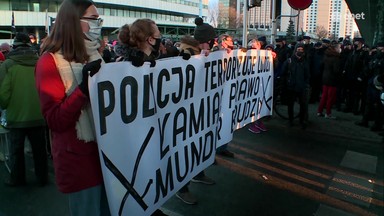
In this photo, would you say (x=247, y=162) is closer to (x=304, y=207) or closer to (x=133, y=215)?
(x=304, y=207)

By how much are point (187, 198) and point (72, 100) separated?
92.7 inches

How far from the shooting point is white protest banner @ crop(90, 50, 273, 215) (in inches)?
87.6

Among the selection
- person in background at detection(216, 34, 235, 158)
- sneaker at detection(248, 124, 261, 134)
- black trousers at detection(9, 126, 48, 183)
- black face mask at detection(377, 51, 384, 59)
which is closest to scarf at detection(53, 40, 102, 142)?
black trousers at detection(9, 126, 48, 183)

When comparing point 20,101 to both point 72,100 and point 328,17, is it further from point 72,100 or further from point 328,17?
point 328,17

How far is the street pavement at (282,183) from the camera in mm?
3932

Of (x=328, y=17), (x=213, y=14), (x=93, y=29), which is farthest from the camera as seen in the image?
(x=213, y=14)

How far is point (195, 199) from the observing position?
13.3 ft

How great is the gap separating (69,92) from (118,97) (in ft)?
0.98

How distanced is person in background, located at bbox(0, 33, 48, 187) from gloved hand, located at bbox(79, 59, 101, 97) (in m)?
2.56

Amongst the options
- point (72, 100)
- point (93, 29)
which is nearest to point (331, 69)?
point (93, 29)

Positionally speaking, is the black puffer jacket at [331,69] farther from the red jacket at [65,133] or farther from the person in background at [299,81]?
the red jacket at [65,133]

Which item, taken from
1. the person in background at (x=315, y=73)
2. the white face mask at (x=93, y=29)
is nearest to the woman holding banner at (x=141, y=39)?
the white face mask at (x=93, y=29)

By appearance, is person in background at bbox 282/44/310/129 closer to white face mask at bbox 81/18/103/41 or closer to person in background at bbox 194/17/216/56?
person in background at bbox 194/17/216/56

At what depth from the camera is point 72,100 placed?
2.04 meters
